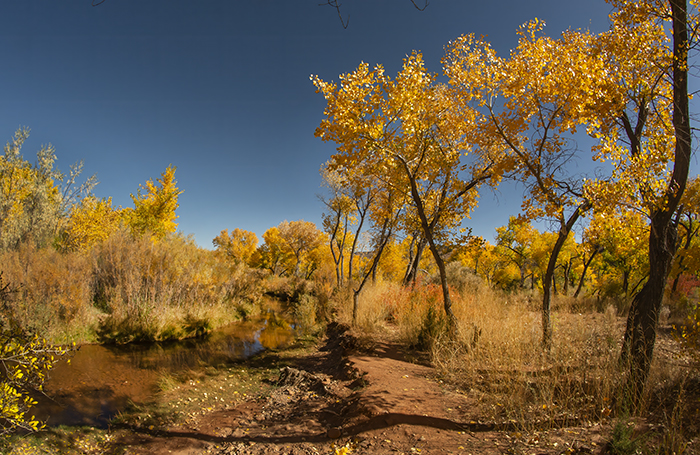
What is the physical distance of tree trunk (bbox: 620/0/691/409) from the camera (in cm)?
383

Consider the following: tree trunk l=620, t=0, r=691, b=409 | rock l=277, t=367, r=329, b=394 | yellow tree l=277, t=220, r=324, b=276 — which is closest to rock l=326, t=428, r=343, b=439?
rock l=277, t=367, r=329, b=394

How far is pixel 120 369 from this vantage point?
695cm

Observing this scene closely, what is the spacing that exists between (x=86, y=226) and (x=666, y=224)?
2084 cm

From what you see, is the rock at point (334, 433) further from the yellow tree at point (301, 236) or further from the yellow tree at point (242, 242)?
the yellow tree at point (242, 242)

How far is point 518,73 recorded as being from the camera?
19.7 ft

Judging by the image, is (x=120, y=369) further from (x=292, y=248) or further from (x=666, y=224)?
(x=292, y=248)

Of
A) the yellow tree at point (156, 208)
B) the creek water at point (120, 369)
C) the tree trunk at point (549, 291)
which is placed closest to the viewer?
the creek water at point (120, 369)

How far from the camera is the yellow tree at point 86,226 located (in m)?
14.6

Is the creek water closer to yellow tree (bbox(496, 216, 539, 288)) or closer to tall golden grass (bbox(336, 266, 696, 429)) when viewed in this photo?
tall golden grass (bbox(336, 266, 696, 429))

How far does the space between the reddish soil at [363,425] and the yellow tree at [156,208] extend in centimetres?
1980

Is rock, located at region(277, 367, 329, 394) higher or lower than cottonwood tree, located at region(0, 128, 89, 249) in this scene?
lower

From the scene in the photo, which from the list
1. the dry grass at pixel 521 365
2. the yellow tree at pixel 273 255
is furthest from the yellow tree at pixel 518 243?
the yellow tree at pixel 273 255

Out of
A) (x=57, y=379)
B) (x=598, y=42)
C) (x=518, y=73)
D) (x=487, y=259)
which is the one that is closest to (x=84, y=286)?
Result: (x=57, y=379)

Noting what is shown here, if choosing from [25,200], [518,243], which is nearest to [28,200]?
[25,200]
